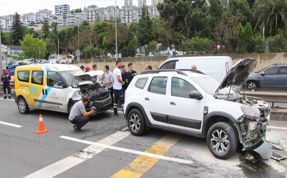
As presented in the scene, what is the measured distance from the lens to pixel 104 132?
9641 mm

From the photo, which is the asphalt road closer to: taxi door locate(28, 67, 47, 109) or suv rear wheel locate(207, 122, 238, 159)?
suv rear wheel locate(207, 122, 238, 159)

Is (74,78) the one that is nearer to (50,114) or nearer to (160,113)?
(50,114)

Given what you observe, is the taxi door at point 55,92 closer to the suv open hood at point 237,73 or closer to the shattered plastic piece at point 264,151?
the suv open hood at point 237,73

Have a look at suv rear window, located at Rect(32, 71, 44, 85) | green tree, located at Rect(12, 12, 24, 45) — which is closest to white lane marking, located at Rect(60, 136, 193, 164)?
suv rear window, located at Rect(32, 71, 44, 85)

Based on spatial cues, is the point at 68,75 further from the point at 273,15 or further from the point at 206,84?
the point at 273,15

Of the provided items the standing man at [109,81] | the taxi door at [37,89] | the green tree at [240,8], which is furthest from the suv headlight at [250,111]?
the green tree at [240,8]

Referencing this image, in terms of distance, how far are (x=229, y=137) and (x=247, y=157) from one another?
0.64 m

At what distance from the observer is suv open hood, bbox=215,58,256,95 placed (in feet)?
24.2

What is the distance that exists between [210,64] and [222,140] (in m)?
6.95

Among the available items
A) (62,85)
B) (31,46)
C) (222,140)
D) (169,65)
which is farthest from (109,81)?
(31,46)

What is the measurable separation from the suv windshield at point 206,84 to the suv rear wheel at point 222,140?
949mm

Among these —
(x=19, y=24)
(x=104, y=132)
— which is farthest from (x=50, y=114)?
(x=19, y=24)

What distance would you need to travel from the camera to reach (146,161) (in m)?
7.07

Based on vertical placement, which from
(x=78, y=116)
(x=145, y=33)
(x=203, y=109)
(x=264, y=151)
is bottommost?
(x=264, y=151)
